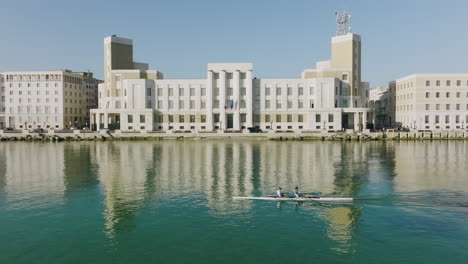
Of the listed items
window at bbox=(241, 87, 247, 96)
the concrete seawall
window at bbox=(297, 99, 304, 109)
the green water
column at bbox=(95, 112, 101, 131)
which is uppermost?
window at bbox=(241, 87, 247, 96)

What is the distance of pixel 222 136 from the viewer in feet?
430

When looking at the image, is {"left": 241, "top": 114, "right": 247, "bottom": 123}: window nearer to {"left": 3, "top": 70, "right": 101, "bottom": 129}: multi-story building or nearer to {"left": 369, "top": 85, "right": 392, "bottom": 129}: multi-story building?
{"left": 369, "top": 85, "right": 392, "bottom": 129}: multi-story building

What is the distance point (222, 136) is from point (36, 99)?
4036 inches

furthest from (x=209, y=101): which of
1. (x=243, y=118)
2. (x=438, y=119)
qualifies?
(x=438, y=119)

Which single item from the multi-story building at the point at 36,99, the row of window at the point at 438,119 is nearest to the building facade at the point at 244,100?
the row of window at the point at 438,119

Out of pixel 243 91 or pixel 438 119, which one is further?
pixel 243 91

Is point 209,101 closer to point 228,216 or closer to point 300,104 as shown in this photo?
point 300,104

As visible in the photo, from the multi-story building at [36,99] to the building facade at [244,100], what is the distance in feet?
143

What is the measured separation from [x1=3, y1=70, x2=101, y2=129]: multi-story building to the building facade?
43722mm

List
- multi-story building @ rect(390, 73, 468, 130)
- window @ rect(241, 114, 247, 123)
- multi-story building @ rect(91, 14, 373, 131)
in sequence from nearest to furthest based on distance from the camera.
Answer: multi-story building @ rect(390, 73, 468, 130), multi-story building @ rect(91, 14, 373, 131), window @ rect(241, 114, 247, 123)

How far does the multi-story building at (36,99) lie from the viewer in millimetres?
181375

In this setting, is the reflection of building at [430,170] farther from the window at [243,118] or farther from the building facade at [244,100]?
the window at [243,118]

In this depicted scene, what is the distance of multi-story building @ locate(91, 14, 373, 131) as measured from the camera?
14362cm

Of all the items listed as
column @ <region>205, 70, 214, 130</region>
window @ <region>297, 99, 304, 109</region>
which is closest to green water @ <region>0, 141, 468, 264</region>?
column @ <region>205, 70, 214, 130</region>
